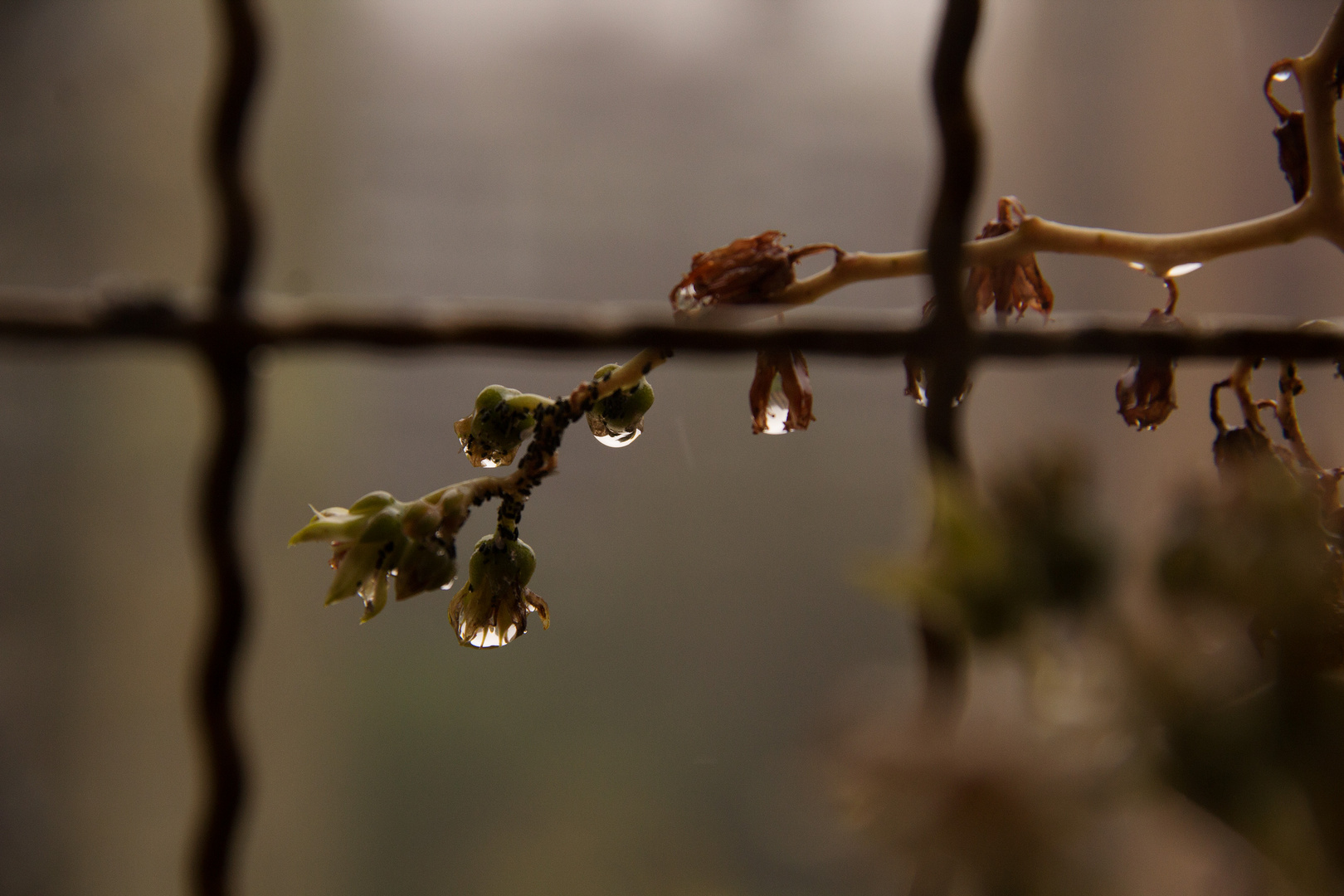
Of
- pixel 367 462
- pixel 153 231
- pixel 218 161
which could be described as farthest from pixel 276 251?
pixel 218 161

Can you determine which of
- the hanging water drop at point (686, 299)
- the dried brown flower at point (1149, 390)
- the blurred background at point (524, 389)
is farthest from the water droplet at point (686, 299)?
the blurred background at point (524, 389)

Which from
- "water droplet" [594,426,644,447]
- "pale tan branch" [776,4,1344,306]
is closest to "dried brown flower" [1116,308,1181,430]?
"pale tan branch" [776,4,1344,306]

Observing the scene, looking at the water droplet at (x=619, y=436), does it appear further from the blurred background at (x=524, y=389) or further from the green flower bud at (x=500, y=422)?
the blurred background at (x=524, y=389)

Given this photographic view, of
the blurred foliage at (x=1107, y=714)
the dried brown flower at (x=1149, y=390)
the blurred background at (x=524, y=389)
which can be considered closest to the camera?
the blurred foliage at (x=1107, y=714)

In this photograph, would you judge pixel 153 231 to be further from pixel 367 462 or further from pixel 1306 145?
pixel 1306 145

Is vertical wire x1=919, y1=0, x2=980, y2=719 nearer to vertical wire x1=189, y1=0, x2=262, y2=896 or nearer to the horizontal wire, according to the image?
the horizontal wire

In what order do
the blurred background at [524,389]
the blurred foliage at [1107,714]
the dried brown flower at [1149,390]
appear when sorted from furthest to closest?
the blurred background at [524,389] → the dried brown flower at [1149,390] → the blurred foliage at [1107,714]
